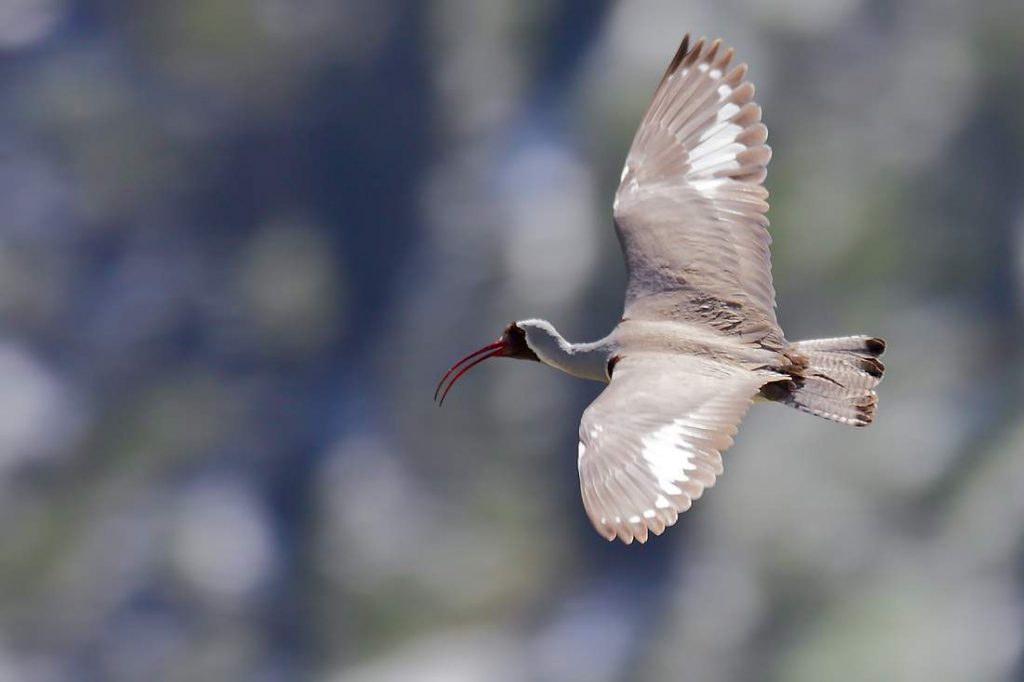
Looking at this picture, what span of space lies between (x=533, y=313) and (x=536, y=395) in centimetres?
135

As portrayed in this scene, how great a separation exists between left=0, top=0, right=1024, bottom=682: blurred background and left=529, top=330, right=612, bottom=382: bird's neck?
41.6 ft

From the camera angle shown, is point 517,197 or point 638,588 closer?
point 638,588

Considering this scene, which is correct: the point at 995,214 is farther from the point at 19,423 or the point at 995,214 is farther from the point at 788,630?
the point at 19,423

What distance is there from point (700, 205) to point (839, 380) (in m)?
1.24

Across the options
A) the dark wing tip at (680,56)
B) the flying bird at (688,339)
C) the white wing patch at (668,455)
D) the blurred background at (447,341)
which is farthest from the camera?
the blurred background at (447,341)

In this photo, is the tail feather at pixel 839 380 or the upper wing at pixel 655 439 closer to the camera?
the upper wing at pixel 655 439

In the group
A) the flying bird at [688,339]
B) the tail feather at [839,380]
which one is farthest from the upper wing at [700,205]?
the tail feather at [839,380]

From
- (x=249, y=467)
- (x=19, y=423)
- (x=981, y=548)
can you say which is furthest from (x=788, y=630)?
(x=19, y=423)

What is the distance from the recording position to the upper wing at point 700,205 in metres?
7.90

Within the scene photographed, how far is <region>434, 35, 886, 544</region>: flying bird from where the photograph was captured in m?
6.61

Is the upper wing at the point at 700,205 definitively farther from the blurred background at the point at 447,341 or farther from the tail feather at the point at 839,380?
the blurred background at the point at 447,341

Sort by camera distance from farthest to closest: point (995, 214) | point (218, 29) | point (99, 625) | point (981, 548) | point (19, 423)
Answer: point (218, 29) → point (19, 423) → point (99, 625) → point (995, 214) → point (981, 548)

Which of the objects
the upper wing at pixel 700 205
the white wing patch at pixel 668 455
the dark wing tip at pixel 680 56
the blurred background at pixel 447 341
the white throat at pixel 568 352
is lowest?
the blurred background at pixel 447 341

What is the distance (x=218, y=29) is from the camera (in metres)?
28.0
